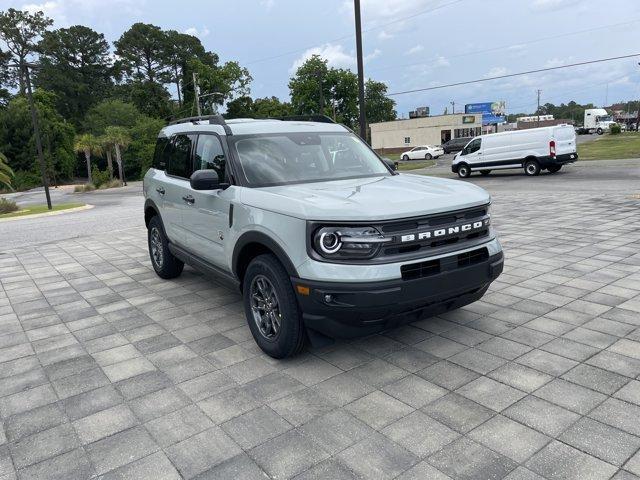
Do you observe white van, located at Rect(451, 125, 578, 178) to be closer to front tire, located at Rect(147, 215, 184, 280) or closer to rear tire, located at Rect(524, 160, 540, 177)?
rear tire, located at Rect(524, 160, 540, 177)

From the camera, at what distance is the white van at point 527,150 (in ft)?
67.8

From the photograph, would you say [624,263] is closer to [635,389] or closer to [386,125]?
[635,389]

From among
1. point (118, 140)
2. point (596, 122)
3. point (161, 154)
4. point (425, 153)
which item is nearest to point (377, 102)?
point (596, 122)

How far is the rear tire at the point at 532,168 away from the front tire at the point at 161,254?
61.2ft

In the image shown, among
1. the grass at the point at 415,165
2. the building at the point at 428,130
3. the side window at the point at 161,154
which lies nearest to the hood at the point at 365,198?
the side window at the point at 161,154

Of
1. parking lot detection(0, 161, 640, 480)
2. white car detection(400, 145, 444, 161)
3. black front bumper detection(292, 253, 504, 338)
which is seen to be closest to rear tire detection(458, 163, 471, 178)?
parking lot detection(0, 161, 640, 480)

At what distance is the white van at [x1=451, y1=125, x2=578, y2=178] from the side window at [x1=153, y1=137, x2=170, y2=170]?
60.7ft

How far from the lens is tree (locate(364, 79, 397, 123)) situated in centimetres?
9406

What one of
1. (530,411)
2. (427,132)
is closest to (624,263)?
(530,411)

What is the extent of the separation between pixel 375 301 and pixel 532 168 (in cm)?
2045

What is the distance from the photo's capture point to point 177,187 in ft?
18.2

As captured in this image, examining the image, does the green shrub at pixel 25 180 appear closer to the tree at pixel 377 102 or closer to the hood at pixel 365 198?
the hood at pixel 365 198

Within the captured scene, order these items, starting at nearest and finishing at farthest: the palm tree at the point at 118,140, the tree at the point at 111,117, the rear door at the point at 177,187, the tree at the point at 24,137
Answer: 1. the rear door at the point at 177,187
2. the palm tree at the point at 118,140
3. the tree at the point at 24,137
4. the tree at the point at 111,117

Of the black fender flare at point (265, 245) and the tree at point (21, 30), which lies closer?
the black fender flare at point (265, 245)
